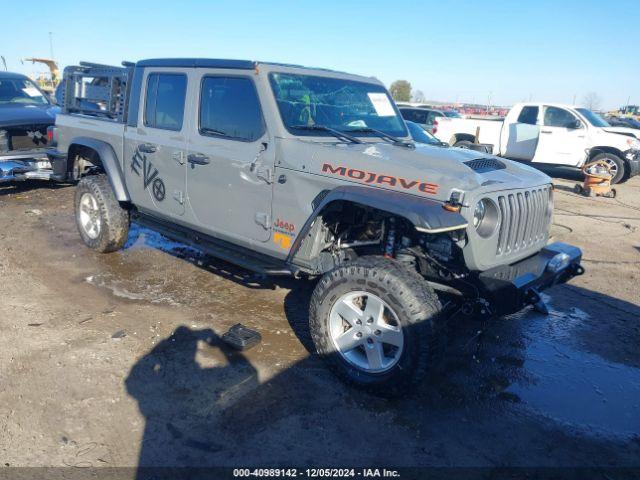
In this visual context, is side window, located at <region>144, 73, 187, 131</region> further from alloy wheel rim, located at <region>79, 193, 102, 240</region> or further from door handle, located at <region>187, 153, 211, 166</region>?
alloy wheel rim, located at <region>79, 193, 102, 240</region>

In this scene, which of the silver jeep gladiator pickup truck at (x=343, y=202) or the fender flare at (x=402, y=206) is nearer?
the fender flare at (x=402, y=206)

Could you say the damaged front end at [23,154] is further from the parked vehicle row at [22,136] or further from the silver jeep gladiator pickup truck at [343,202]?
the silver jeep gladiator pickup truck at [343,202]

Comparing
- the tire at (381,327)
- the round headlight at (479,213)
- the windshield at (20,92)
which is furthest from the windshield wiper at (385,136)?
the windshield at (20,92)

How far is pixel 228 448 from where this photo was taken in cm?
269

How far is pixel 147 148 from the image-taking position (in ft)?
15.1

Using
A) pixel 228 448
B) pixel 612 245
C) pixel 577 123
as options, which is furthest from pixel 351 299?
pixel 577 123

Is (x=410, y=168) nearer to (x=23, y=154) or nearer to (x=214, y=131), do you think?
(x=214, y=131)

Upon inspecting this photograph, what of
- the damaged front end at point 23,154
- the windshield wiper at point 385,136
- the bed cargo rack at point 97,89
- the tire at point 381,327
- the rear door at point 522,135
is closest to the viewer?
the tire at point 381,327

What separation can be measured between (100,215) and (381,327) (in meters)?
3.67

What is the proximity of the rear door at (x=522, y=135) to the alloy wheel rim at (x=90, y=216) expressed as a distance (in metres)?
11.3

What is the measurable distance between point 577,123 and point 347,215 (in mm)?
11473

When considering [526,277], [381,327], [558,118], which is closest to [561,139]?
[558,118]

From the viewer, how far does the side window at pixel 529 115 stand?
13312 mm

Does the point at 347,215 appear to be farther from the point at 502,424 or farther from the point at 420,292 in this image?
the point at 502,424
